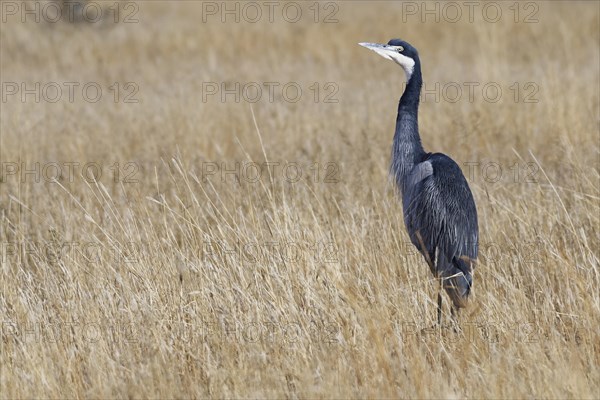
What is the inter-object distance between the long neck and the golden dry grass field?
412 mm

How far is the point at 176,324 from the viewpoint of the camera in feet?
13.6

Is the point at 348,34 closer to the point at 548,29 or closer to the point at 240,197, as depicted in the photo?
the point at 548,29

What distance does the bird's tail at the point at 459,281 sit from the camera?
4344 millimetres

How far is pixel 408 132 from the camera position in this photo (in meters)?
5.14

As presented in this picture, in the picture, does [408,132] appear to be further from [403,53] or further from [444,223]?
[444,223]

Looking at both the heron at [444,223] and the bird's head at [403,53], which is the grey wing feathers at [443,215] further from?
the bird's head at [403,53]

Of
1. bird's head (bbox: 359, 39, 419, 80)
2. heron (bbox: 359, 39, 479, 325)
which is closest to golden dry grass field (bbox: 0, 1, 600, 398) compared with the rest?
heron (bbox: 359, 39, 479, 325)

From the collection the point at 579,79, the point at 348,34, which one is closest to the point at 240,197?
the point at 579,79

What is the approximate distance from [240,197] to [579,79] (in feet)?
17.8

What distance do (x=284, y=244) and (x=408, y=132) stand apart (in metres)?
1.07

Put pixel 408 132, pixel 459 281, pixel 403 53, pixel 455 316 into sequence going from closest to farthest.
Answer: pixel 455 316 → pixel 459 281 → pixel 408 132 → pixel 403 53

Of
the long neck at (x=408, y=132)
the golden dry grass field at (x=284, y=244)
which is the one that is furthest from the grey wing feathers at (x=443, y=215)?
the long neck at (x=408, y=132)

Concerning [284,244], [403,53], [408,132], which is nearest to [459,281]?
[284,244]

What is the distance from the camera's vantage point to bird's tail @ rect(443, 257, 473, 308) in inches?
171
